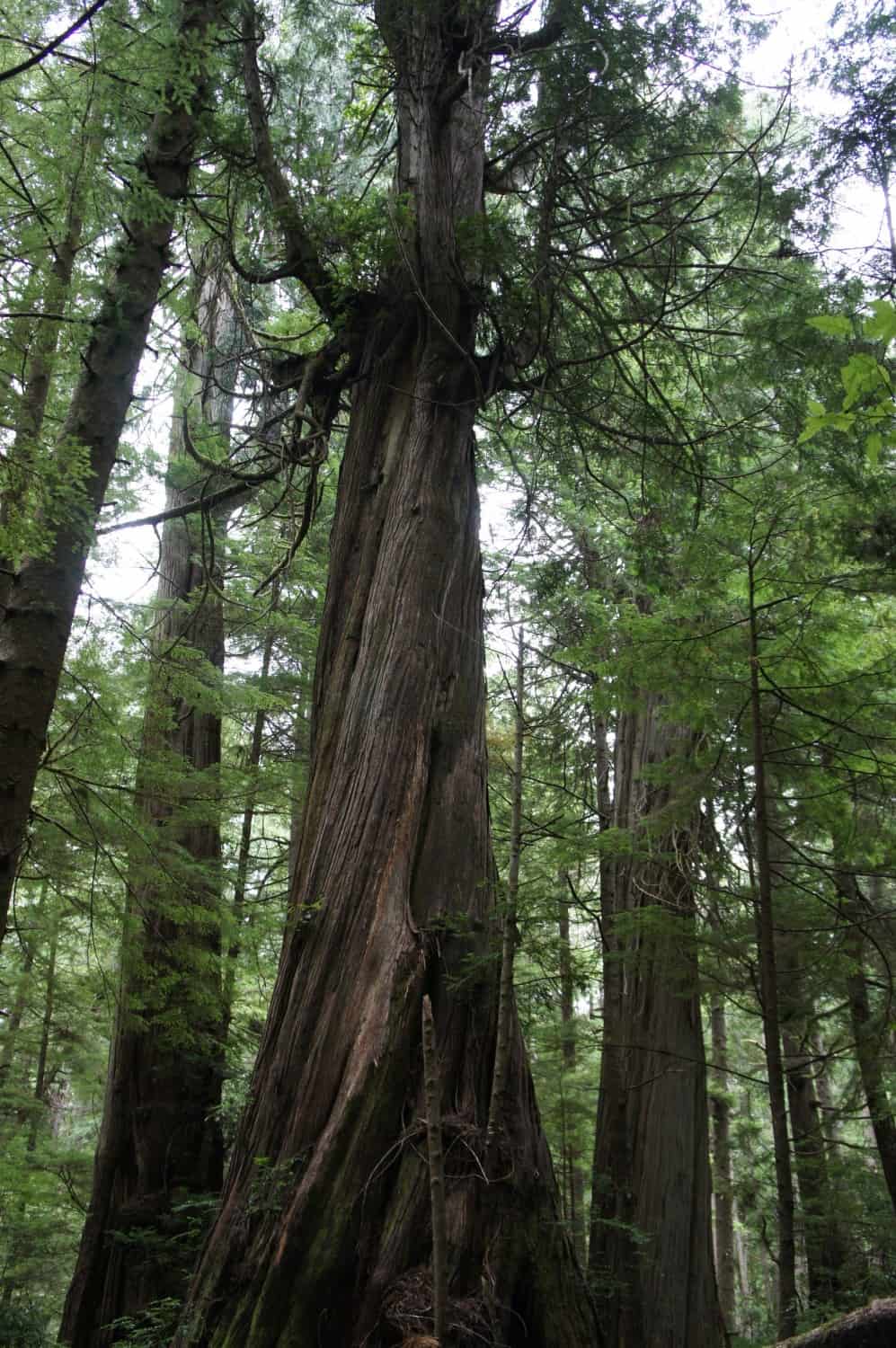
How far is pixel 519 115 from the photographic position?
21.5 feet

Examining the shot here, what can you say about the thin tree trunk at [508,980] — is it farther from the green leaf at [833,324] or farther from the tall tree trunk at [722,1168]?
the tall tree trunk at [722,1168]

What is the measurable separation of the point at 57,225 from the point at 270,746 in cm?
803

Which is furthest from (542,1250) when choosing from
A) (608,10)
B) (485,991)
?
(608,10)

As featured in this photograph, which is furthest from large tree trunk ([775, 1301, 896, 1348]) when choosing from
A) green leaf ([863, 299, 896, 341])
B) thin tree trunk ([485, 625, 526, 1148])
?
green leaf ([863, 299, 896, 341])

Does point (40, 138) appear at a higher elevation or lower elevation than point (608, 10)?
lower

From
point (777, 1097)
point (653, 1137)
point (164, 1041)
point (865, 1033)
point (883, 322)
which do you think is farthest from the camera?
point (653, 1137)

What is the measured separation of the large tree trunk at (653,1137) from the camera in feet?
21.4

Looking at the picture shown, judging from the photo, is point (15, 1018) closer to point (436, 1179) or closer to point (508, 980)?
point (508, 980)

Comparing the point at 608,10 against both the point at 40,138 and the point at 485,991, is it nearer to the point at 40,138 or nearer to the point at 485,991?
the point at 40,138

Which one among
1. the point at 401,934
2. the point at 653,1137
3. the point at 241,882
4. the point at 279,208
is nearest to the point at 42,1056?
the point at 241,882

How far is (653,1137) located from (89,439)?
22.3ft

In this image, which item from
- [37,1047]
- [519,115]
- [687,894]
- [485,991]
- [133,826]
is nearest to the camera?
[485,991]

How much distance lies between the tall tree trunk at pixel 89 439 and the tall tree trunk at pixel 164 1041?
49.7 inches

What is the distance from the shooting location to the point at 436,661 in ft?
15.5
